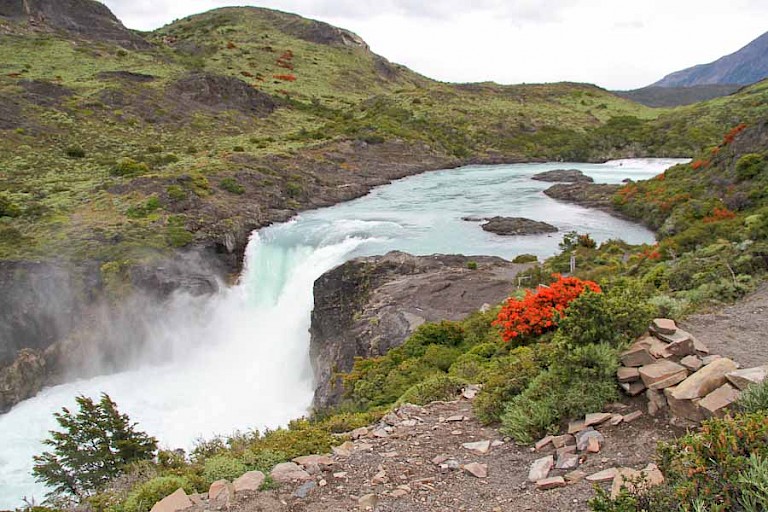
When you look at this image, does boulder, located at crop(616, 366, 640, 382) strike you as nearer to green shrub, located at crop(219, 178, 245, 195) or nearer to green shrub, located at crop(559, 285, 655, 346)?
green shrub, located at crop(559, 285, 655, 346)

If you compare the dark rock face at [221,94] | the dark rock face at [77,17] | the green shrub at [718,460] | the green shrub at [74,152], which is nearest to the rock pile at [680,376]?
the green shrub at [718,460]

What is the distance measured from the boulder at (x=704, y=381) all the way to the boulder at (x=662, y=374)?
8.9 inches

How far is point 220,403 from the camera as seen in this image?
2184 centimetres

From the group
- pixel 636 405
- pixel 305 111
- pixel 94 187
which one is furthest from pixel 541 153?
pixel 636 405

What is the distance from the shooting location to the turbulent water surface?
20.4 metres

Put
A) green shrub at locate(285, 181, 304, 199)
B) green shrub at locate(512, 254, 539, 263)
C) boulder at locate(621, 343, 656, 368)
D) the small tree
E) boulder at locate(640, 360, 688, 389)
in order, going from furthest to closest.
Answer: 1. green shrub at locate(285, 181, 304, 199)
2. green shrub at locate(512, 254, 539, 263)
3. the small tree
4. boulder at locate(621, 343, 656, 368)
5. boulder at locate(640, 360, 688, 389)

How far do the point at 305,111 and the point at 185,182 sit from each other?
37397 mm

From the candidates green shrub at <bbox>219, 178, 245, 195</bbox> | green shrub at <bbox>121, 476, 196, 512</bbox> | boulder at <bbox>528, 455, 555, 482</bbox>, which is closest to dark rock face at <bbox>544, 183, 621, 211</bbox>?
green shrub at <bbox>219, 178, 245, 195</bbox>

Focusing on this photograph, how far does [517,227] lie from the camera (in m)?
35.2

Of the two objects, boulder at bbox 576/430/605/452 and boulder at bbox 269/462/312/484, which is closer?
boulder at bbox 576/430/605/452

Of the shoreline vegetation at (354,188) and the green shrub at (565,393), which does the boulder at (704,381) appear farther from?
the green shrub at (565,393)

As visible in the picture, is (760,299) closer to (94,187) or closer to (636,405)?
(636,405)

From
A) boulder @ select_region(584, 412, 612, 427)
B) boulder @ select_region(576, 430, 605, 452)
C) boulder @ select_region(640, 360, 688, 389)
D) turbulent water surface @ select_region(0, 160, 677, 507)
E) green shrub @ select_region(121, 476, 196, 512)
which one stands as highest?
boulder @ select_region(640, 360, 688, 389)

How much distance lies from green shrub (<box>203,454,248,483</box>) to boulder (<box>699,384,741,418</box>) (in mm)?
5829
